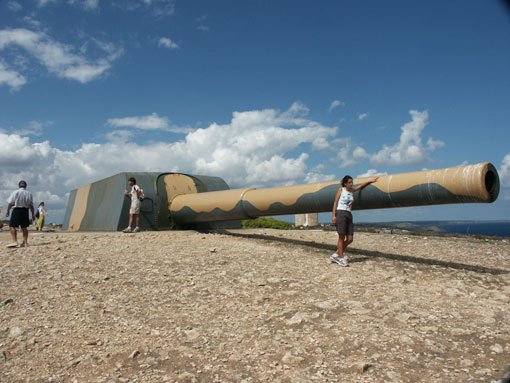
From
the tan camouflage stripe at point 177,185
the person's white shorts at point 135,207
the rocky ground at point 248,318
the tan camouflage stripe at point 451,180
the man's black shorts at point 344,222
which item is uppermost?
the tan camouflage stripe at point 177,185

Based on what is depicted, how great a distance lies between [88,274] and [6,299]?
118 centimetres

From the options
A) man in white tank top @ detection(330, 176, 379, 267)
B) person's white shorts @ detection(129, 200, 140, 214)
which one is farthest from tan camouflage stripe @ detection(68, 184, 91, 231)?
man in white tank top @ detection(330, 176, 379, 267)

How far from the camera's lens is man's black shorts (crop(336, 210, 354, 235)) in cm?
718

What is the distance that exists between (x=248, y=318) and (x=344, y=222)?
2983 mm

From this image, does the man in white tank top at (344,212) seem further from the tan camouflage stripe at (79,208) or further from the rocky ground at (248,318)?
the tan camouflage stripe at (79,208)

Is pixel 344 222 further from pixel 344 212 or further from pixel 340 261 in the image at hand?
pixel 340 261

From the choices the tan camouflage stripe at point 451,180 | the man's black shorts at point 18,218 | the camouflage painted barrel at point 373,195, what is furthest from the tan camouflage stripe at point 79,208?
the tan camouflage stripe at point 451,180

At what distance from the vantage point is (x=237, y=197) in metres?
9.70

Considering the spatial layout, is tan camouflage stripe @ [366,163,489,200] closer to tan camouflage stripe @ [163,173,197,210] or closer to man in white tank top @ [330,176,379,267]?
man in white tank top @ [330,176,379,267]

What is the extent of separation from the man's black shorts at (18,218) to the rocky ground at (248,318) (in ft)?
3.76

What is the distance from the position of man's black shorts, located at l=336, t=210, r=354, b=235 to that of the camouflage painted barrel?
285 millimetres

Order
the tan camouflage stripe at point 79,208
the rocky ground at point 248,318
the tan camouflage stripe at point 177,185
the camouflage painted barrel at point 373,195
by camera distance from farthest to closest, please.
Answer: the tan camouflage stripe at point 79,208 → the tan camouflage stripe at point 177,185 → the camouflage painted barrel at point 373,195 → the rocky ground at point 248,318

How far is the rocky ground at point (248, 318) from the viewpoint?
144 inches

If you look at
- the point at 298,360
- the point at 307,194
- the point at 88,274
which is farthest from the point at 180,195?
the point at 298,360
